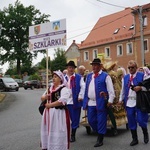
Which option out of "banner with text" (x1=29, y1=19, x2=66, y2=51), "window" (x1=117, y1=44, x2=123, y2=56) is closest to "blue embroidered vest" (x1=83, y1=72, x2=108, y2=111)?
"banner with text" (x1=29, y1=19, x2=66, y2=51)

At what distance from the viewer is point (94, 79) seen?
7.31 metres

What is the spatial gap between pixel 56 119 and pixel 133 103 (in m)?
2.08

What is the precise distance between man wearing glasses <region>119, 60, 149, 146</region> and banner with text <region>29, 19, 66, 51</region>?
1635mm

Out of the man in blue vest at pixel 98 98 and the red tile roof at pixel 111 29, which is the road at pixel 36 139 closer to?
the man in blue vest at pixel 98 98

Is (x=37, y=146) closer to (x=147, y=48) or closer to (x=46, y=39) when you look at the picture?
(x=46, y=39)

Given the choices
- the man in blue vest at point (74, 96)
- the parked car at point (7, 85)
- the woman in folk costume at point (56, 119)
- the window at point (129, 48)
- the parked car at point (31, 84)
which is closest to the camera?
the woman in folk costume at point (56, 119)

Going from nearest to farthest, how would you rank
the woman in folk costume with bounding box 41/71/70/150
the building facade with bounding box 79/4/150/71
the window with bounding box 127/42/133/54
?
the woman in folk costume with bounding box 41/71/70/150 < the building facade with bounding box 79/4/150/71 < the window with bounding box 127/42/133/54

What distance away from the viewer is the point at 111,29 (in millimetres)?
51656

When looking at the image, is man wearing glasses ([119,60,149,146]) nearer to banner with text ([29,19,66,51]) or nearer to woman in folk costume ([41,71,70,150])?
banner with text ([29,19,66,51])

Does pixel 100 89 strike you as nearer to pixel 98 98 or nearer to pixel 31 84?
pixel 98 98

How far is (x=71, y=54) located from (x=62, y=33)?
63307 millimetres

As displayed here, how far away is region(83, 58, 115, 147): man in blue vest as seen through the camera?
7.09 meters

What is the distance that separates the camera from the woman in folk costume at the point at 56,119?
5.69m

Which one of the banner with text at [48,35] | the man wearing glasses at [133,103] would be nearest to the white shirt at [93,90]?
the man wearing glasses at [133,103]
